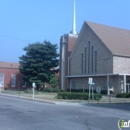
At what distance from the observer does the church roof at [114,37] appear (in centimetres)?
4525

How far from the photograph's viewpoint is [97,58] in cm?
4831

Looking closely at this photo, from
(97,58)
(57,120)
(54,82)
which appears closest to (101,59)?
(97,58)

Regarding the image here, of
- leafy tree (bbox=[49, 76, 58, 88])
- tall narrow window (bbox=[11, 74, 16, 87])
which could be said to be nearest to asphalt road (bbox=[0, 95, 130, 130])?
leafy tree (bbox=[49, 76, 58, 88])

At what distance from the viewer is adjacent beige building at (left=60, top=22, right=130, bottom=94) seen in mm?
44250

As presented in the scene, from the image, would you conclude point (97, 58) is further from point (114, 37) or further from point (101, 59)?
point (114, 37)

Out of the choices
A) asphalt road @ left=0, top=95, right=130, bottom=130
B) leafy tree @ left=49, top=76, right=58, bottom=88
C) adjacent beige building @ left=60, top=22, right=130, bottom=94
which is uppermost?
adjacent beige building @ left=60, top=22, right=130, bottom=94

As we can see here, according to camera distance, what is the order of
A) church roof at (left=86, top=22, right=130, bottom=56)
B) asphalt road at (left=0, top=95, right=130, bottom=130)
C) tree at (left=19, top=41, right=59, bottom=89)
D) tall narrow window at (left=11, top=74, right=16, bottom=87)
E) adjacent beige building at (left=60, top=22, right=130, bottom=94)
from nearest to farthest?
asphalt road at (left=0, top=95, right=130, bottom=130), adjacent beige building at (left=60, top=22, right=130, bottom=94), church roof at (left=86, top=22, right=130, bottom=56), tree at (left=19, top=41, right=59, bottom=89), tall narrow window at (left=11, top=74, right=16, bottom=87)

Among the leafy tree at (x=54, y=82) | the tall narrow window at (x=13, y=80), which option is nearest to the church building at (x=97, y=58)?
the leafy tree at (x=54, y=82)

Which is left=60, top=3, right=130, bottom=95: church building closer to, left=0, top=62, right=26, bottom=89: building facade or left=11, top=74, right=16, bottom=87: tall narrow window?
left=0, top=62, right=26, bottom=89: building facade

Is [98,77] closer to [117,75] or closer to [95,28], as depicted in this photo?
[117,75]

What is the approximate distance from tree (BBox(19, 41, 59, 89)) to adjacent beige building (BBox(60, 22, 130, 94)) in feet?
14.8

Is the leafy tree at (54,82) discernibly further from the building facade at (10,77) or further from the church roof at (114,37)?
the church roof at (114,37)

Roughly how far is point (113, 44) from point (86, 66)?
7.60 metres

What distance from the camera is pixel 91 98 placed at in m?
32.0
